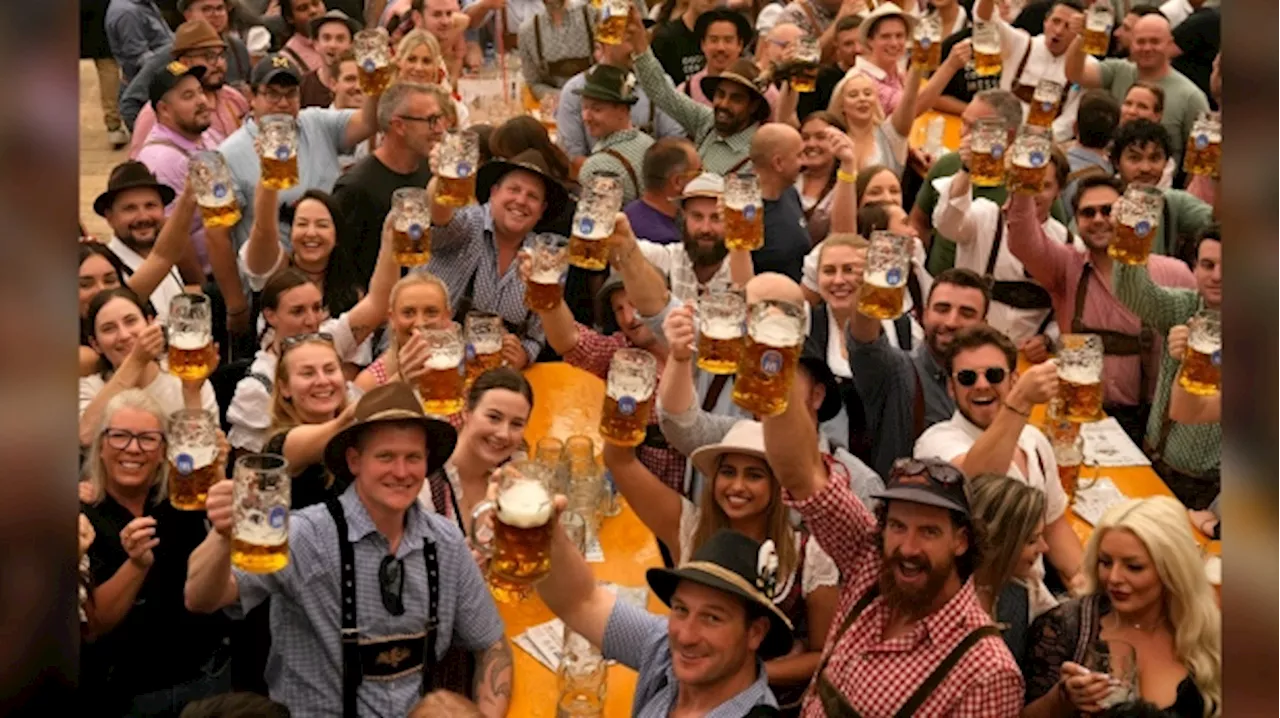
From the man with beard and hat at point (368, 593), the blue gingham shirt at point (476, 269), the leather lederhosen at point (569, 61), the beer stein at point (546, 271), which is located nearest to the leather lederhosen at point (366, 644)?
the man with beard and hat at point (368, 593)

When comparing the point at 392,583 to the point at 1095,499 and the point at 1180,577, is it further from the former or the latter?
the point at 1095,499

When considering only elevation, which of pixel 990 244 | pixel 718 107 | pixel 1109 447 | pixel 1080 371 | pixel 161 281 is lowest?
pixel 1109 447

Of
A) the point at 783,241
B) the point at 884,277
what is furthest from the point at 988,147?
the point at 884,277

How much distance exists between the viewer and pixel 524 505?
2.63m

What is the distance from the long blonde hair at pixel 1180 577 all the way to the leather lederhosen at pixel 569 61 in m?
5.16

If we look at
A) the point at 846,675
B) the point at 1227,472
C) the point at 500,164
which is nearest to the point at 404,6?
the point at 500,164

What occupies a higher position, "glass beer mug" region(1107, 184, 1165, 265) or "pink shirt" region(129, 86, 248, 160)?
"glass beer mug" region(1107, 184, 1165, 265)

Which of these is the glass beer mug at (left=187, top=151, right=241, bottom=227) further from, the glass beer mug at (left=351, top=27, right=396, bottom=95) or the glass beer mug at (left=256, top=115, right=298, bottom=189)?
the glass beer mug at (left=351, top=27, right=396, bottom=95)

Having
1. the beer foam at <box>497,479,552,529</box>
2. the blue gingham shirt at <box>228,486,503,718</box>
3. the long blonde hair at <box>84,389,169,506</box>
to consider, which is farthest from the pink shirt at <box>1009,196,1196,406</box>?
the beer foam at <box>497,479,552,529</box>

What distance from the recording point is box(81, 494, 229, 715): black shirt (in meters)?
3.33

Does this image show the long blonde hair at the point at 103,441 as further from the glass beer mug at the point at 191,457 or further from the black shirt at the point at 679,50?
the black shirt at the point at 679,50

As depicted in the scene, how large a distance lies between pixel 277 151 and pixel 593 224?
3.64 ft

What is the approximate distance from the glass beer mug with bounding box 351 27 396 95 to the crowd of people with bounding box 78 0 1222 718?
36mm

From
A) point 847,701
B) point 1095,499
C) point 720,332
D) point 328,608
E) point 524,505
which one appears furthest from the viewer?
point 1095,499
